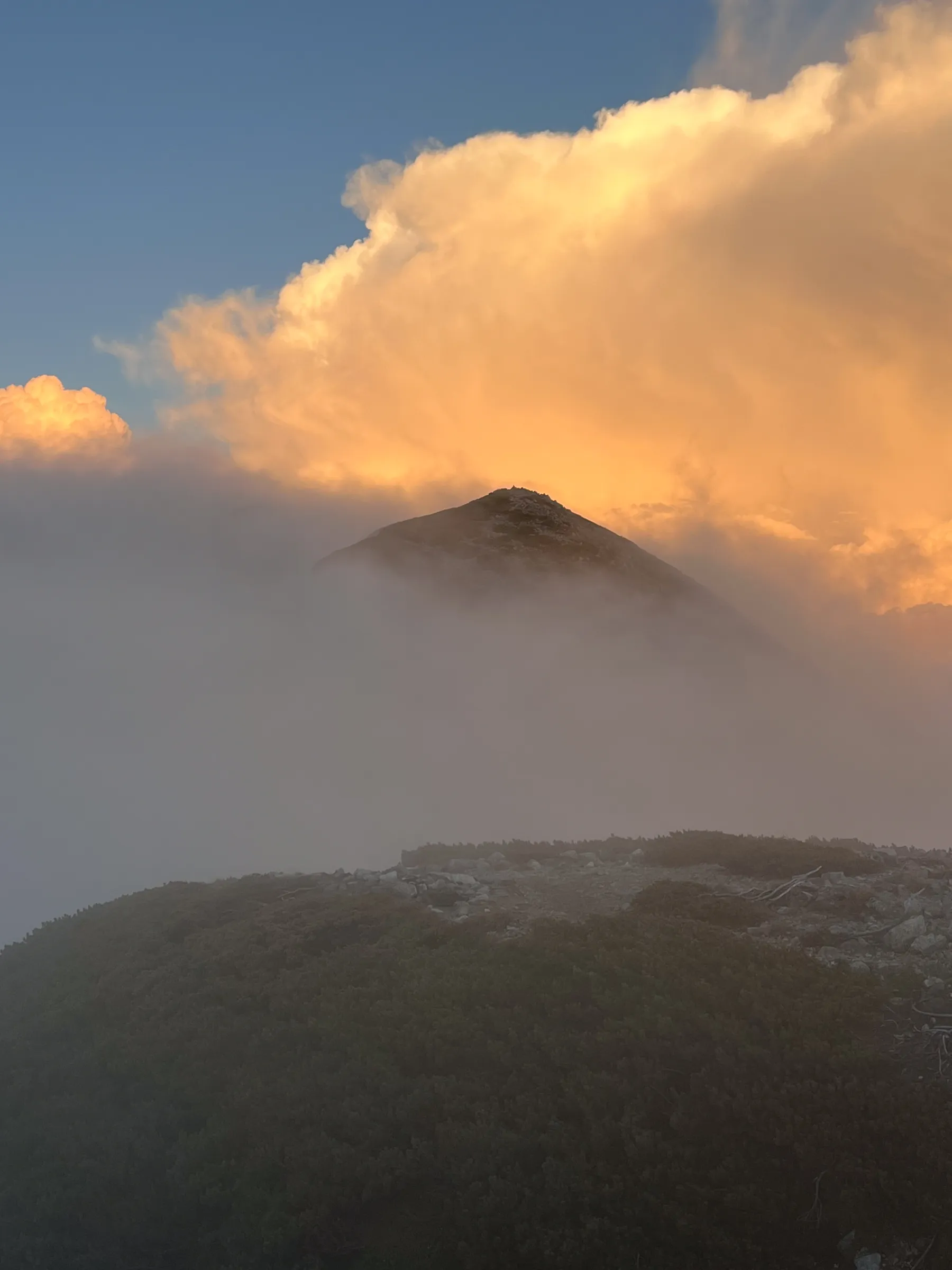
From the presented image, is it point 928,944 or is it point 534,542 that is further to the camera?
point 534,542

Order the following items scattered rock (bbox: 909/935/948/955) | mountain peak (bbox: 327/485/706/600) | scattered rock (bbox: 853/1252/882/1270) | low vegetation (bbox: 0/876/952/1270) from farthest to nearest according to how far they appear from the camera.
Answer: mountain peak (bbox: 327/485/706/600) → scattered rock (bbox: 909/935/948/955) → low vegetation (bbox: 0/876/952/1270) → scattered rock (bbox: 853/1252/882/1270)

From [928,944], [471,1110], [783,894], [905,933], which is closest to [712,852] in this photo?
[783,894]

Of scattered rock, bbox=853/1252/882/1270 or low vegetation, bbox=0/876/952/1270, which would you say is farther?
low vegetation, bbox=0/876/952/1270

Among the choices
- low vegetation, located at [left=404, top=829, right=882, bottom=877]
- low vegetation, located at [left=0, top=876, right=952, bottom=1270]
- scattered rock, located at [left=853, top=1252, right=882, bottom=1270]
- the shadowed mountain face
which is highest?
the shadowed mountain face

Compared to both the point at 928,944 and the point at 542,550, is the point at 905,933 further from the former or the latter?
the point at 542,550

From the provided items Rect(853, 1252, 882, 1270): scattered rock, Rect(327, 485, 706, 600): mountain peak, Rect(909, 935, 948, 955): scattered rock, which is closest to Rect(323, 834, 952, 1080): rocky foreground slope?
Rect(909, 935, 948, 955): scattered rock

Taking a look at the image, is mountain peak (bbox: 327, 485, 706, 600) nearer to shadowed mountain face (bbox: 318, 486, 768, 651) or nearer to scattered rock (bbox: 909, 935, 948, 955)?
shadowed mountain face (bbox: 318, 486, 768, 651)

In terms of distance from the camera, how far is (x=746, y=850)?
78.1ft

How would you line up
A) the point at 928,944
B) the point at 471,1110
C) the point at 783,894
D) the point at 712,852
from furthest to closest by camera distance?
1. the point at 712,852
2. the point at 783,894
3. the point at 928,944
4. the point at 471,1110

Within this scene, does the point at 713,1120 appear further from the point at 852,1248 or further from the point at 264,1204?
the point at 264,1204

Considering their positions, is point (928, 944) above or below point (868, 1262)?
above

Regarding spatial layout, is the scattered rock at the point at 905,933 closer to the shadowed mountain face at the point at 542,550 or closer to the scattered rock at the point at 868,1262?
the scattered rock at the point at 868,1262

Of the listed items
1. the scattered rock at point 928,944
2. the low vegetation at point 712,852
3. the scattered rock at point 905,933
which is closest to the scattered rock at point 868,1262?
the scattered rock at point 928,944

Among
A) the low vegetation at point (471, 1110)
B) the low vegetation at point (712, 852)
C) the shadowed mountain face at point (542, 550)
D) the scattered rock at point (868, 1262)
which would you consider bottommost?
the scattered rock at point (868, 1262)
